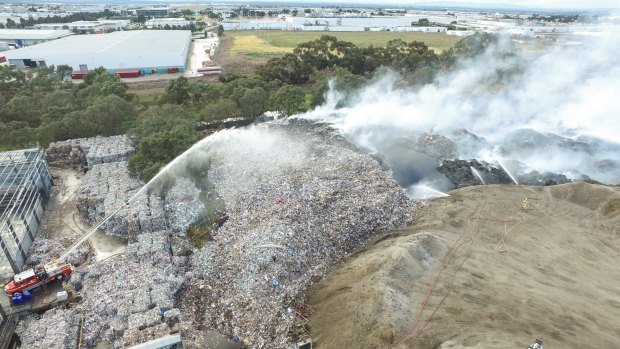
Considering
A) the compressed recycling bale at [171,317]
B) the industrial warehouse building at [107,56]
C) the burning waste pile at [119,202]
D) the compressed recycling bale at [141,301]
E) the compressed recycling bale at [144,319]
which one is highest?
the industrial warehouse building at [107,56]

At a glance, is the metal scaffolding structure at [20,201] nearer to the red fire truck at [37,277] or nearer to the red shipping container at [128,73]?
the red fire truck at [37,277]

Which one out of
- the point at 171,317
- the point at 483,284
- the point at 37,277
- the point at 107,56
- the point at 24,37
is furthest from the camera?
the point at 24,37

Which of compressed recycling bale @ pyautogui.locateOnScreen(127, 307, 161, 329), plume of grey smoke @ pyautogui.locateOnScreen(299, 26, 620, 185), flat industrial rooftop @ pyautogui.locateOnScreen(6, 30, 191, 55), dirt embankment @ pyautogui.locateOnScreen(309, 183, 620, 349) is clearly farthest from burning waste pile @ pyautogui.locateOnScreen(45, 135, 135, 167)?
flat industrial rooftop @ pyautogui.locateOnScreen(6, 30, 191, 55)

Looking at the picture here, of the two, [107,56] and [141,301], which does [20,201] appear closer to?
[141,301]

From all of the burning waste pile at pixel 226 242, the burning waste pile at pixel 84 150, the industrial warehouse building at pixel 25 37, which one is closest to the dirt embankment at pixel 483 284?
the burning waste pile at pixel 226 242

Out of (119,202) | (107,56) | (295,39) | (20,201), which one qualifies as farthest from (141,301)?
(295,39)

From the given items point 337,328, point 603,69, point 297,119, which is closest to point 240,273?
point 337,328

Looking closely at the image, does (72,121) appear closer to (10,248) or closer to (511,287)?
(10,248)
